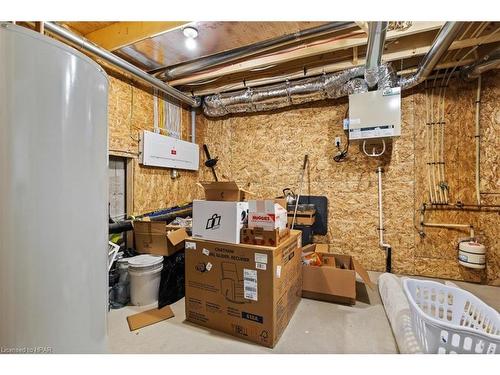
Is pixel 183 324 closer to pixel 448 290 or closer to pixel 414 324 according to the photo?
pixel 414 324

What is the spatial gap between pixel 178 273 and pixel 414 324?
6.79ft

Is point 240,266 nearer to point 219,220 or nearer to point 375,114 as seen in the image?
point 219,220

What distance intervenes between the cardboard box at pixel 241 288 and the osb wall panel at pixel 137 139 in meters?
1.50

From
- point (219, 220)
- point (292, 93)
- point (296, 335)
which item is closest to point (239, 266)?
point (219, 220)

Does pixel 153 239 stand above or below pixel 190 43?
below

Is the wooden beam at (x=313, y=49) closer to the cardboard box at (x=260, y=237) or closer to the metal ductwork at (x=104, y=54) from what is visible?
the metal ductwork at (x=104, y=54)

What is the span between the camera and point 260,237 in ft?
5.76

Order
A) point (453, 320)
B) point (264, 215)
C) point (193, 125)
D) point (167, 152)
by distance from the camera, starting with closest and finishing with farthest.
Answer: point (453, 320) → point (264, 215) → point (167, 152) → point (193, 125)

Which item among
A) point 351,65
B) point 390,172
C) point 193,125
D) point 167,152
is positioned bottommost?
point 390,172

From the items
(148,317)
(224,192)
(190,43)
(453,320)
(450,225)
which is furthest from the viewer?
(450,225)

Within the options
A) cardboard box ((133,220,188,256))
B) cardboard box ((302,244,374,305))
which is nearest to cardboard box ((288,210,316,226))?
cardboard box ((302,244,374,305))

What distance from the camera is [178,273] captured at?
Answer: 8.09 ft

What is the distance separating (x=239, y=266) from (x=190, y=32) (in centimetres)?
222

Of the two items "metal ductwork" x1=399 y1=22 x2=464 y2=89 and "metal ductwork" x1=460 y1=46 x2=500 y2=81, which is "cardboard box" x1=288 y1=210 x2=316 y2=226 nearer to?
"metal ductwork" x1=399 y1=22 x2=464 y2=89
